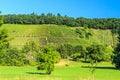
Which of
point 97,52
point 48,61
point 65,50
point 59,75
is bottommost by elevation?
point 59,75

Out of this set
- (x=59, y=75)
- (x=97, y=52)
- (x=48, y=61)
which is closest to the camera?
(x=59, y=75)

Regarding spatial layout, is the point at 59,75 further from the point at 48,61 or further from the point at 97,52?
the point at 97,52

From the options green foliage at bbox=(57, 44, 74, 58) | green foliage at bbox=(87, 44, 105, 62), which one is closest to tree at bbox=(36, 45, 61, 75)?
green foliage at bbox=(87, 44, 105, 62)

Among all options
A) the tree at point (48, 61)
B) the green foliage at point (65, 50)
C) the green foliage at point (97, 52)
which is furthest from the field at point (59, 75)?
the green foliage at point (65, 50)

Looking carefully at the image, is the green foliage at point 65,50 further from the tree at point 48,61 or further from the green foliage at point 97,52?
the tree at point 48,61

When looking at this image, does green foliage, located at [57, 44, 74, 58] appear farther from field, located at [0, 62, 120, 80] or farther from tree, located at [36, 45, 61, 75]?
tree, located at [36, 45, 61, 75]

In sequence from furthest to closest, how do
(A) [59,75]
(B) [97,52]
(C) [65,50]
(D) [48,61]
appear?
(C) [65,50] → (B) [97,52] → (D) [48,61] → (A) [59,75]

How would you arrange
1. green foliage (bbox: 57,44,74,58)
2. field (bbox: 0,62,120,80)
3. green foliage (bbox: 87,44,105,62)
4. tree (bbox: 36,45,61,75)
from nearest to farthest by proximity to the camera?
field (bbox: 0,62,120,80) < tree (bbox: 36,45,61,75) < green foliage (bbox: 87,44,105,62) < green foliage (bbox: 57,44,74,58)

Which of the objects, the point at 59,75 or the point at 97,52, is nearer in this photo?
the point at 59,75

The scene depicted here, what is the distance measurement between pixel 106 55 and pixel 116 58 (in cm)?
4754

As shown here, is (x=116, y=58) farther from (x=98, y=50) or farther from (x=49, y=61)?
(x=98, y=50)

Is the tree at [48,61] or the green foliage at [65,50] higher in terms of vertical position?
the green foliage at [65,50]

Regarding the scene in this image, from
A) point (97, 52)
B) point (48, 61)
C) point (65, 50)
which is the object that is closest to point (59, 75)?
point (48, 61)

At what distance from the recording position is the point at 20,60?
13288 centimetres
